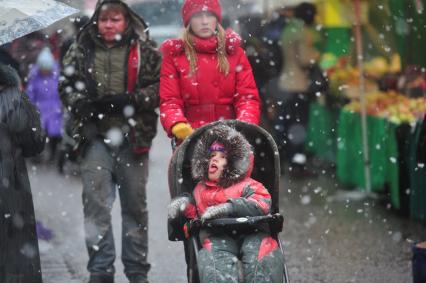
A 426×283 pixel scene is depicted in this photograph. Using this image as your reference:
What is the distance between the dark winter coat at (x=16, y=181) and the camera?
6047 millimetres

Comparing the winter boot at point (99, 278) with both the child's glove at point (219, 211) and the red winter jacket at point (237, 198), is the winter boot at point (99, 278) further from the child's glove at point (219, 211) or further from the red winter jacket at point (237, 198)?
the child's glove at point (219, 211)

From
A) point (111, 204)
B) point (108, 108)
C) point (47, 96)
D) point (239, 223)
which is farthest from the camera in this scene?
point (47, 96)

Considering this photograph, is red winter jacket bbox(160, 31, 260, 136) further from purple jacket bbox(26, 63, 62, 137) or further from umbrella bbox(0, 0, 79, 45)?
purple jacket bbox(26, 63, 62, 137)

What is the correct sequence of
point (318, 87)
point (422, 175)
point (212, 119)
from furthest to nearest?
point (318, 87)
point (422, 175)
point (212, 119)

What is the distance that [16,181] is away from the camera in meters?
6.16

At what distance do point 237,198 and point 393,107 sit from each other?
6401 mm

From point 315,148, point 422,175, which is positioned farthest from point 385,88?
point 422,175

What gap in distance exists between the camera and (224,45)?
7.05m

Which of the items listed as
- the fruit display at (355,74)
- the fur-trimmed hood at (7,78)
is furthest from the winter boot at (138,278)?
the fruit display at (355,74)

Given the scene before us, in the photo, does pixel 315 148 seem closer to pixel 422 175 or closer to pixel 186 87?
pixel 422 175

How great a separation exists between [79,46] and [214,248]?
2.47m

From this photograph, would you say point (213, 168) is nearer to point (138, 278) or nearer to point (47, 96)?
point (138, 278)

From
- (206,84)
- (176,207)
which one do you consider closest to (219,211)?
(176,207)

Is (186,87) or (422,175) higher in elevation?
(186,87)
